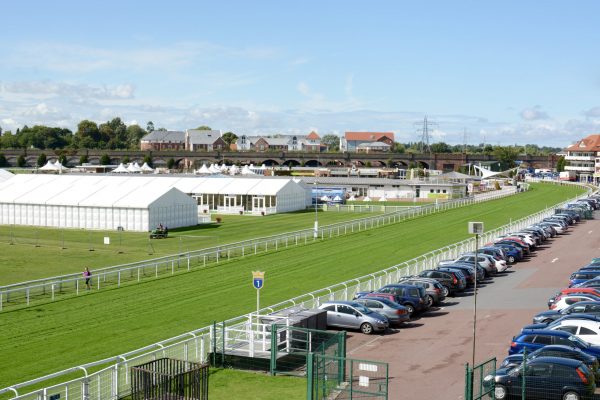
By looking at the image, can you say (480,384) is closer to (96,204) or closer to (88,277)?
(88,277)

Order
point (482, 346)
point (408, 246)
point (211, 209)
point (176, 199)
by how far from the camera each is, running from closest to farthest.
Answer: point (482, 346) < point (408, 246) < point (176, 199) < point (211, 209)

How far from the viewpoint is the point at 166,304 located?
31891 millimetres

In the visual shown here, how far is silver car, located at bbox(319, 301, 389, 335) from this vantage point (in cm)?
2572

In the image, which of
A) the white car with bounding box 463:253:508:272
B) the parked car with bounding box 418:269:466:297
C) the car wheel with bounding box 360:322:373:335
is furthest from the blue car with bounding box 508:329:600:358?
the white car with bounding box 463:253:508:272

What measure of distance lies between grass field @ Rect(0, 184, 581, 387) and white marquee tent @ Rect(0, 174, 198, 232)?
16533 mm

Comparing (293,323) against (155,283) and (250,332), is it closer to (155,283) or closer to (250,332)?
(250,332)

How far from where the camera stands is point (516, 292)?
34.7 metres

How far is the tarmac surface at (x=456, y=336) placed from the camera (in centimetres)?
1994

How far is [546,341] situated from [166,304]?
16269 mm

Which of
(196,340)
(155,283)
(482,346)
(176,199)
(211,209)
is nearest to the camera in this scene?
(196,340)

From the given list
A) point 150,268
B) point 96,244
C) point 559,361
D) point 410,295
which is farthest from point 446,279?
point 96,244

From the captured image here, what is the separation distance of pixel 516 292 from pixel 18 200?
4819cm

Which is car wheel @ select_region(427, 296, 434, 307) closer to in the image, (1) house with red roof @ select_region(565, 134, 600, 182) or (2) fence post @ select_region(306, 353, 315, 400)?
(2) fence post @ select_region(306, 353, 315, 400)

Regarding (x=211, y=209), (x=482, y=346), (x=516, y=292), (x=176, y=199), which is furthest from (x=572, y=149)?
(x=482, y=346)
